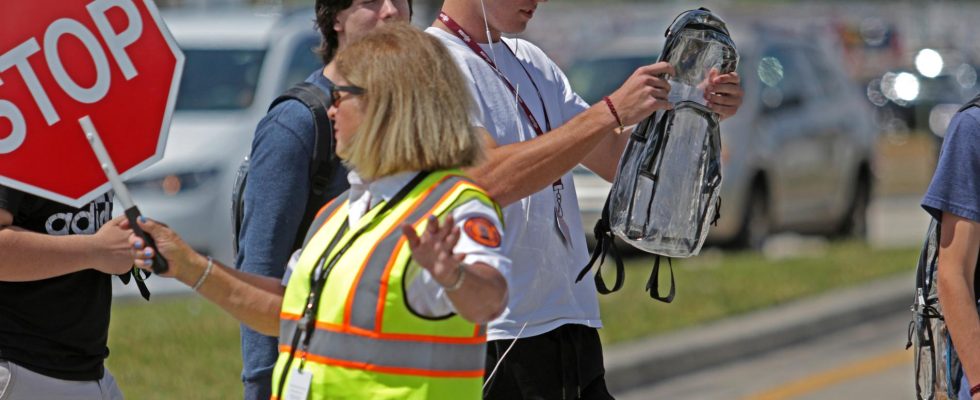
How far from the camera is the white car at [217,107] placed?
432 inches

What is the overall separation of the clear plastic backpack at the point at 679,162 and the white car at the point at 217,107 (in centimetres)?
692

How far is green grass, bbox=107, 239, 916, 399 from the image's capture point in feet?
25.6

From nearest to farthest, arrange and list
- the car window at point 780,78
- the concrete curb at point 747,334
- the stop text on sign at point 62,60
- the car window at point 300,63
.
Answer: the stop text on sign at point 62,60 → the concrete curb at point 747,334 → the car window at point 300,63 → the car window at point 780,78

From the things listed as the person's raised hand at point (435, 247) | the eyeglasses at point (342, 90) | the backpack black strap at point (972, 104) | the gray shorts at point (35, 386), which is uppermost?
the backpack black strap at point (972, 104)

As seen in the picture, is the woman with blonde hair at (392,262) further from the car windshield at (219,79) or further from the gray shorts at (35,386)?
the car windshield at (219,79)

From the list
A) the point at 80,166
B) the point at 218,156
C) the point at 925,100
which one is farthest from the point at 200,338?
the point at 925,100

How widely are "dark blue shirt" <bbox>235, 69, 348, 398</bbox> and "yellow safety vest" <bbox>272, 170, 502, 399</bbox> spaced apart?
2.80 ft

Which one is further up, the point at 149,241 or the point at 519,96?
the point at 519,96

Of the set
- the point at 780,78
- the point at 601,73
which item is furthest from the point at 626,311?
the point at 780,78

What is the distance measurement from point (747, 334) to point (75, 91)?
7.60 m

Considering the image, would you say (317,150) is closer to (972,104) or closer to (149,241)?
(149,241)

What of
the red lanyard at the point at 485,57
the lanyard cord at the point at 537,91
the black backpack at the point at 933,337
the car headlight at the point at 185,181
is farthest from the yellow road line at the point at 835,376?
the red lanyard at the point at 485,57

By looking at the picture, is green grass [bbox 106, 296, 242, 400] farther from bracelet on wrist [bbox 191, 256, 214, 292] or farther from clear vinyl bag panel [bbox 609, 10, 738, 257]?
bracelet on wrist [bbox 191, 256, 214, 292]

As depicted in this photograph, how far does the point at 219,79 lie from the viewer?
11883 mm
